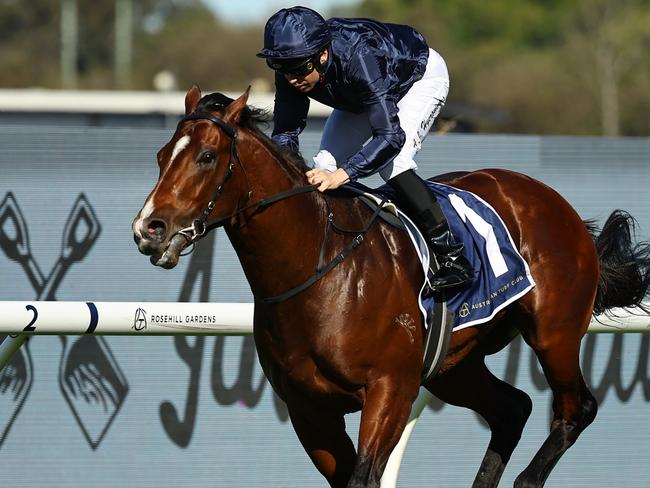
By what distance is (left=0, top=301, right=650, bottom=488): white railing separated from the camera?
4406 mm

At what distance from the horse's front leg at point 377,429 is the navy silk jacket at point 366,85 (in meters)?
0.72

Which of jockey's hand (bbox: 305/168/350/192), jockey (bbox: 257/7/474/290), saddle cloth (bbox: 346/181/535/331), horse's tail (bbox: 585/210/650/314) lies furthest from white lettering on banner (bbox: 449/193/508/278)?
horse's tail (bbox: 585/210/650/314)

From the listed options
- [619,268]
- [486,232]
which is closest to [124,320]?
[486,232]

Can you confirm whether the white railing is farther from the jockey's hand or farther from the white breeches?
the jockey's hand

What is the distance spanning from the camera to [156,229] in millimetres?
3488

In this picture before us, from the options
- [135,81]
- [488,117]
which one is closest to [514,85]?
[135,81]

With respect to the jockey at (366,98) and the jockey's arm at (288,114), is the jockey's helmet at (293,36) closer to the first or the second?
the jockey at (366,98)

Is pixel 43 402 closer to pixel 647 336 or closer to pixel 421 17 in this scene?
pixel 647 336

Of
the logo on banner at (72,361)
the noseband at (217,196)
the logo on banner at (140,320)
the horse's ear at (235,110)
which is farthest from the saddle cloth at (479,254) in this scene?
the logo on banner at (72,361)

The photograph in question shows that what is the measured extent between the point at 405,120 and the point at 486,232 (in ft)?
1.70

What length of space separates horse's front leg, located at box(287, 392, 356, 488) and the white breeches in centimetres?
90

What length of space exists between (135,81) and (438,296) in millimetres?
33573

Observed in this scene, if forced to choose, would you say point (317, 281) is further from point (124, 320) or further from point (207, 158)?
point (124, 320)

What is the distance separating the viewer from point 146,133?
516cm
